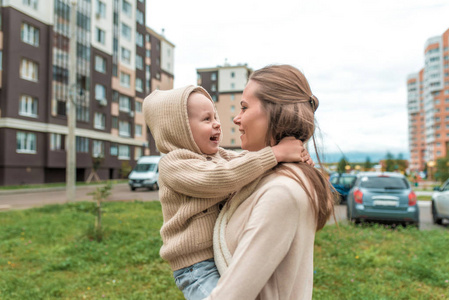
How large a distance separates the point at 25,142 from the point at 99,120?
34.3 ft

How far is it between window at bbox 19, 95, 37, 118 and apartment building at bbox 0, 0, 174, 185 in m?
0.07

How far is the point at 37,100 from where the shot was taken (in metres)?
27.7

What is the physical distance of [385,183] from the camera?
993 cm

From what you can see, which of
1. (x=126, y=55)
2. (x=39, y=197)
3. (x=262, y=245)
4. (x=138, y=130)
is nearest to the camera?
(x=262, y=245)

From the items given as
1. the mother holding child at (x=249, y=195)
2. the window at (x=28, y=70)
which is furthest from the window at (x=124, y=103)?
the mother holding child at (x=249, y=195)

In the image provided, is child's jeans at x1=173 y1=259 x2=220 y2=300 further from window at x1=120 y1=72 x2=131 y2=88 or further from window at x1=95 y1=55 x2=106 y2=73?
window at x1=120 y1=72 x2=131 y2=88

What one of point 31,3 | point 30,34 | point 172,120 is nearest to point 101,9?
point 31,3

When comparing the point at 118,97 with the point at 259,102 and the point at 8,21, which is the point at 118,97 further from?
the point at 259,102

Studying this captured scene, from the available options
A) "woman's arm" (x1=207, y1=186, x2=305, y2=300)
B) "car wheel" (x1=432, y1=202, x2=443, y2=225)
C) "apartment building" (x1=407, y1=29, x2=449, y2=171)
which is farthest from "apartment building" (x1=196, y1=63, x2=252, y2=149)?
"woman's arm" (x1=207, y1=186, x2=305, y2=300)

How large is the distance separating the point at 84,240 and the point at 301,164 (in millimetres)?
6856

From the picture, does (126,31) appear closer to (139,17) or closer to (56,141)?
(139,17)

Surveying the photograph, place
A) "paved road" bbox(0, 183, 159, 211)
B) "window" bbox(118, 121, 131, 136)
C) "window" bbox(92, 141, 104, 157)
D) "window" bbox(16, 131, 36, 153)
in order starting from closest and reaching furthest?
"paved road" bbox(0, 183, 159, 211), "window" bbox(16, 131, 36, 153), "window" bbox(92, 141, 104, 157), "window" bbox(118, 121, 131, 136)

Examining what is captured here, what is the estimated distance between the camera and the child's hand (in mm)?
1387

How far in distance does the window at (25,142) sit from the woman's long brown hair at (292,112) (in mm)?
28418
